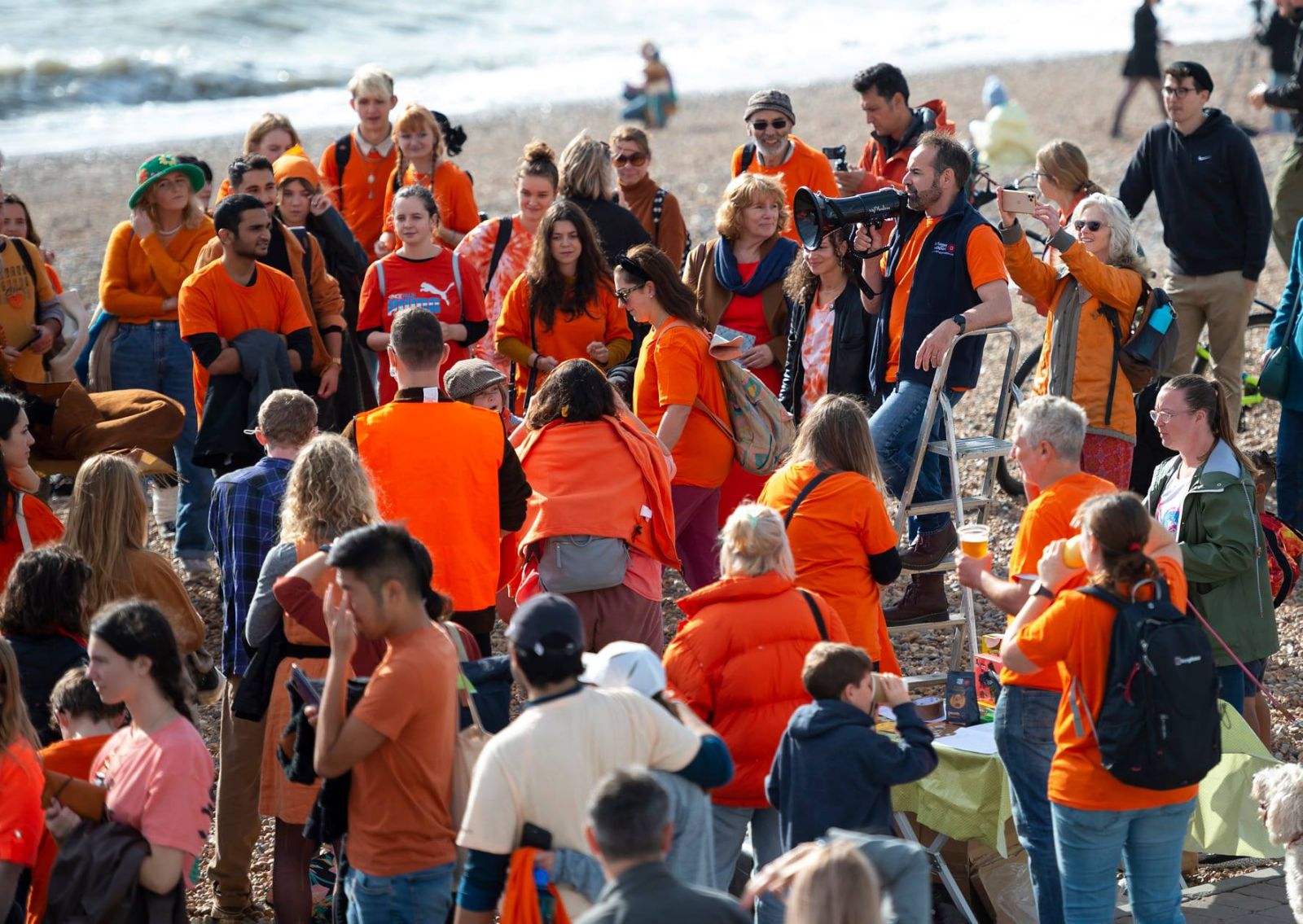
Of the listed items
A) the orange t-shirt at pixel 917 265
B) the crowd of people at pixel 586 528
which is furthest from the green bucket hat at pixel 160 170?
the orange t-shirt at pixel 917 265

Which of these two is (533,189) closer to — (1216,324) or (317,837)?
(1216,324)

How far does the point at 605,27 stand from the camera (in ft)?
153

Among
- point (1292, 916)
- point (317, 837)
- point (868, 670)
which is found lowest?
point (1292, 916)

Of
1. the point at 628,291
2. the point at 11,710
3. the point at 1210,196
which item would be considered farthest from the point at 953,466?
the point at 11,710

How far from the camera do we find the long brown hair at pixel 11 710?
3.95 meters

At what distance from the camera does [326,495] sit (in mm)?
4703

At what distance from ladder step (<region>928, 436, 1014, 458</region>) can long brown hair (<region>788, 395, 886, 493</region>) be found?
115 centimetres

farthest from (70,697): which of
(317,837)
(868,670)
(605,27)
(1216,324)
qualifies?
(605,27)

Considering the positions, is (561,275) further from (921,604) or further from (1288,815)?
(1288,815)

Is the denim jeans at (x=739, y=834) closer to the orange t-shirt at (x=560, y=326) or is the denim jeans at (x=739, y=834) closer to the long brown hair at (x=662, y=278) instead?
the long brown hair at (x=662, y=278)

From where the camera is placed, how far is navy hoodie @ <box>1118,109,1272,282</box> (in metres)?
8.29

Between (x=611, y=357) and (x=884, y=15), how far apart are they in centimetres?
4394

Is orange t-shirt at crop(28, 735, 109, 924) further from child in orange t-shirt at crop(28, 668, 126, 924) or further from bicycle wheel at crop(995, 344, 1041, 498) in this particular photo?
bicycle wheel at crop(995, 344, 1041, 498)

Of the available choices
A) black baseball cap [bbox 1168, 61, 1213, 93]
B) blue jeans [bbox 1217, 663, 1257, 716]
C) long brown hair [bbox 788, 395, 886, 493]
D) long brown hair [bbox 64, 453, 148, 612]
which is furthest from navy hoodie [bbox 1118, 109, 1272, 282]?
long brown hair [bbox 64, 453, 148, 612]
